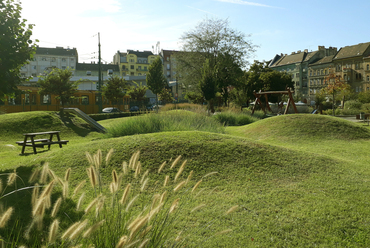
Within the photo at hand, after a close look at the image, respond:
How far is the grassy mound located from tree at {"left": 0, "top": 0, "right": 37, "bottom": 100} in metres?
9.03

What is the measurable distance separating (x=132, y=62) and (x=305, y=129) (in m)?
87.1

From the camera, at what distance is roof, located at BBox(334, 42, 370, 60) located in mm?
61719

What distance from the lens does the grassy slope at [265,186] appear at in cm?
353

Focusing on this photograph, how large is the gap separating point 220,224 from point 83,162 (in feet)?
11.3

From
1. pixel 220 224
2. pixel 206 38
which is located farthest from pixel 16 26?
pixel 206 38

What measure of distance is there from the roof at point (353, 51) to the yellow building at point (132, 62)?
177 ft

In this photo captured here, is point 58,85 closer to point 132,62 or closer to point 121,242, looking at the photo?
point 121,242

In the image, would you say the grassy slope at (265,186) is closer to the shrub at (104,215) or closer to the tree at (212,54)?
the shrub at (104,215)

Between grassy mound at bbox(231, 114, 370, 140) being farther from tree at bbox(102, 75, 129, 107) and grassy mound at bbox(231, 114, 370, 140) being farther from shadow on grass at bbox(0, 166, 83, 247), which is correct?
tree at bbox(102, 75, 129, 107)

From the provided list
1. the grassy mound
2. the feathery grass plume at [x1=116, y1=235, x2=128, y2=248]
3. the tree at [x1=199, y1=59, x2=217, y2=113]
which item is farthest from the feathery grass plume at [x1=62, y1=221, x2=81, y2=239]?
the tree at [x1=199, y1=59, x2=217, y2=113]

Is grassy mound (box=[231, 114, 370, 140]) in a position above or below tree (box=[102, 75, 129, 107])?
below

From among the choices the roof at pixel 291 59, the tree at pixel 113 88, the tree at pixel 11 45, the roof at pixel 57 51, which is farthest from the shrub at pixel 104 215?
the roof at pixel 57 51

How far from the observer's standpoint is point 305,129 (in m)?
12.6

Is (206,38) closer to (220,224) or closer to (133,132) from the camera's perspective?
(133,132)
